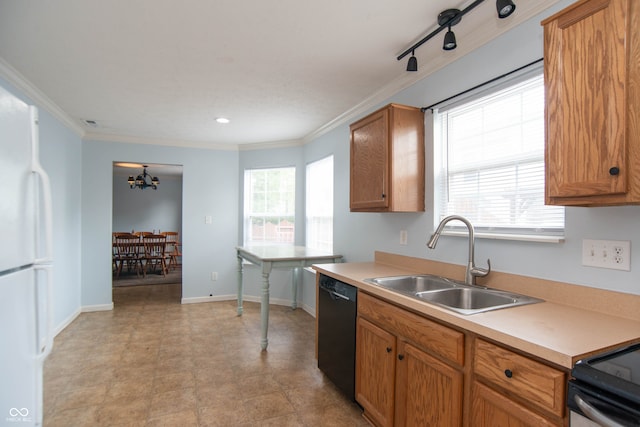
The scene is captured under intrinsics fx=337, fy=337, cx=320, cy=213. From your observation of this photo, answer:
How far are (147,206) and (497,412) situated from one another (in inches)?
376

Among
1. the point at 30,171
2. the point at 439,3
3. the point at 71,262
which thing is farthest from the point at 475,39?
the point at 71,262

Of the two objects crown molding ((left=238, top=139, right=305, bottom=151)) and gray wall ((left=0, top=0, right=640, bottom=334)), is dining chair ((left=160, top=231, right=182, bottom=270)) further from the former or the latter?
crown molding ((left=238, top=139, right=305, bottom=151))

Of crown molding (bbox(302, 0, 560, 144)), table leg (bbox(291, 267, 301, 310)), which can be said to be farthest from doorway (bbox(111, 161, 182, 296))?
crown molding (bbox(302, 0, 560, 144))

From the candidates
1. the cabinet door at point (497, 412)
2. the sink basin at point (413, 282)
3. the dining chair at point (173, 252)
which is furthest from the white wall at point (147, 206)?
the cabinet door at point (497, 412)

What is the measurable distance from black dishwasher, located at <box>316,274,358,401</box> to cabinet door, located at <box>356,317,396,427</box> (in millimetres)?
79

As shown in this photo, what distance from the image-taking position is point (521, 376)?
111cm

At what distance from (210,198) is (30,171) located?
140 inches

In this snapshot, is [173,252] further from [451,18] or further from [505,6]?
[505,6]

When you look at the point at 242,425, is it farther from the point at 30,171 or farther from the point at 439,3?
the point at 439,3

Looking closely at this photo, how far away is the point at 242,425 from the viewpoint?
2.07 metres

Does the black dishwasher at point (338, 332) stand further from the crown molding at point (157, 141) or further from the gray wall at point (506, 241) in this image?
the crown molding at point (157, 141)

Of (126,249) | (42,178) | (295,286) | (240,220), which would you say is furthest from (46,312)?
(126,249)

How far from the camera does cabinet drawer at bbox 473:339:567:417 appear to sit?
1.01 meters

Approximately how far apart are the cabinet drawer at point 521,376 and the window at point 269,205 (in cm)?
381
